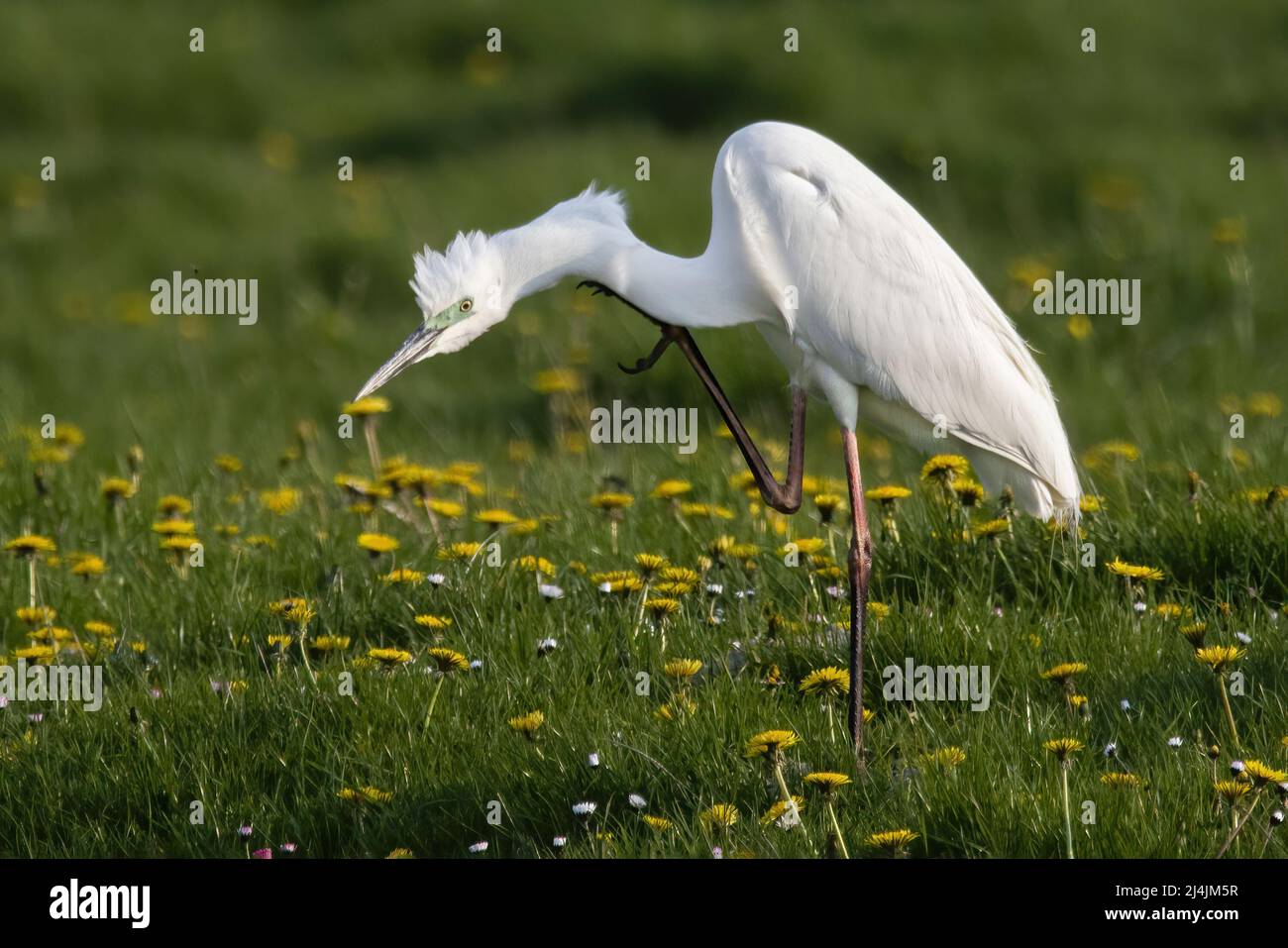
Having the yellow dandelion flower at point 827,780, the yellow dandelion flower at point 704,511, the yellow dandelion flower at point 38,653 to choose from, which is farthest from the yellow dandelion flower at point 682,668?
the yellow dandelion flower at point 38,653

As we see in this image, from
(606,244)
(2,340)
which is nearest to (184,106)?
(2,340)

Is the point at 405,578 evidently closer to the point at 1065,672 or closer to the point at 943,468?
the point at 943,468

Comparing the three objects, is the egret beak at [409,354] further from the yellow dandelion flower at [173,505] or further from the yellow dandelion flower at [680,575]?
the yellow dandelion flower at [173,505]

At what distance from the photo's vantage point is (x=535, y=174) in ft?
44.8

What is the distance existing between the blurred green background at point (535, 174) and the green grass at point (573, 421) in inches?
1.8

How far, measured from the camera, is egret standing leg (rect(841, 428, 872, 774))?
4.38 m

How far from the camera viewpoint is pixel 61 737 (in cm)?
457

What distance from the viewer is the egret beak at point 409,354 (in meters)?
4.54

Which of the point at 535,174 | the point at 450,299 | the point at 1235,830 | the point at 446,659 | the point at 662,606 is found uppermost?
the point at 535,174

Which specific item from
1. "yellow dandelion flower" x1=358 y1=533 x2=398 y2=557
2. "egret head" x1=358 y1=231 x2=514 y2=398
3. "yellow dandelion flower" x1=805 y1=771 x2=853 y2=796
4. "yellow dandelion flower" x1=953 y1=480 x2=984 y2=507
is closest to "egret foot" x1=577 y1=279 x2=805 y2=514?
"yellow dandelion flower" x1=953 y1=480 x2=984 y2=507

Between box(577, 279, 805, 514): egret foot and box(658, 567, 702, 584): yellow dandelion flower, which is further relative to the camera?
box(577, 279, 805, 514): egret foot

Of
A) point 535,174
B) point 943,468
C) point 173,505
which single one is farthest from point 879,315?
point 535,174

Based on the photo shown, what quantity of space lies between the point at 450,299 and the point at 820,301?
1.23 m

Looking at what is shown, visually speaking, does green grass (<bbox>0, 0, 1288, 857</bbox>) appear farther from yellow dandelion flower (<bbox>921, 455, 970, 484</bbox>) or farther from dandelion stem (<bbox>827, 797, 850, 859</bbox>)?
yellow dandelion flower (<bbox>921, 455, 970, 484</bbox>)
